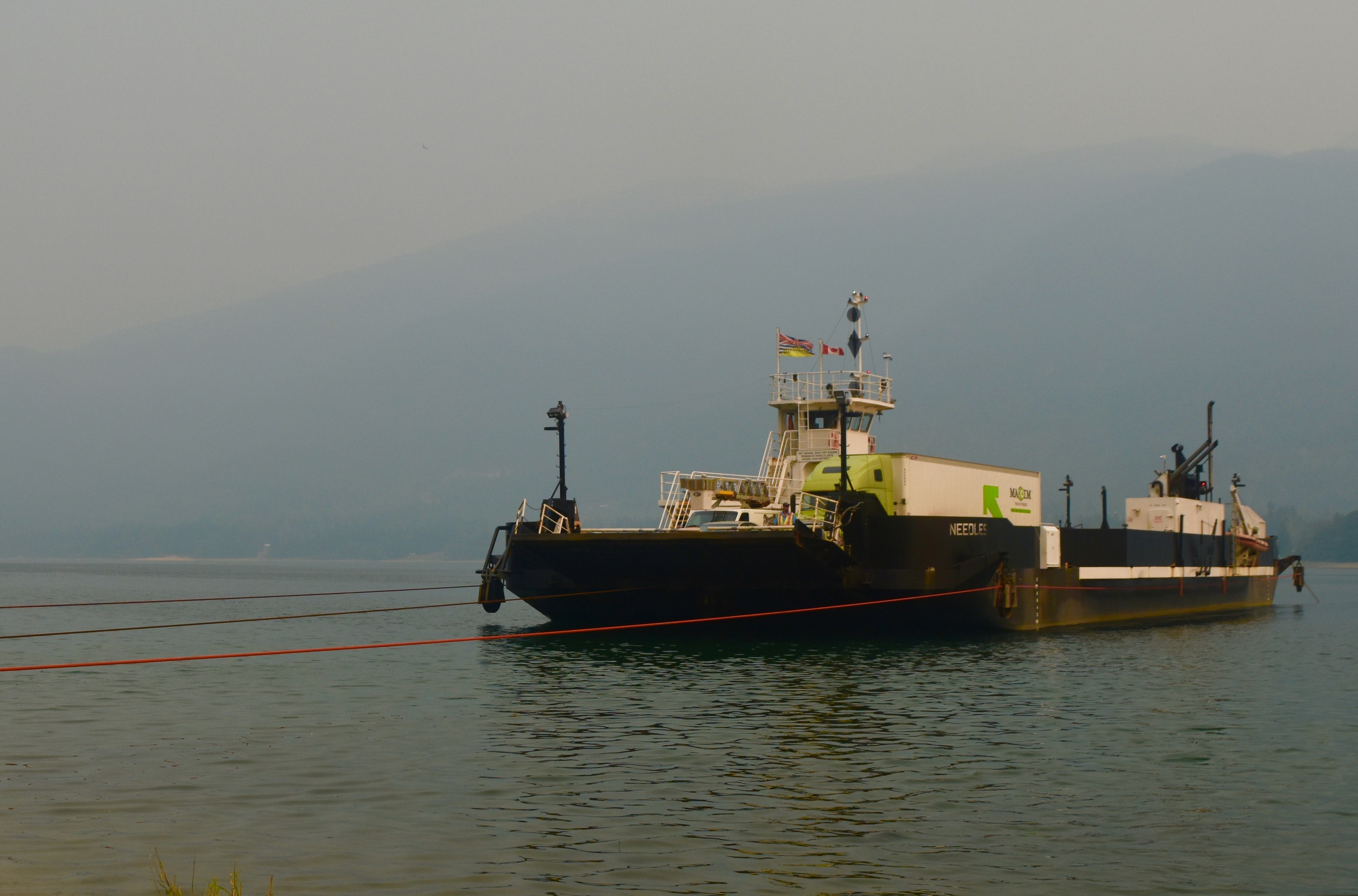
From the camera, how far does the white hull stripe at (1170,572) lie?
47781mm

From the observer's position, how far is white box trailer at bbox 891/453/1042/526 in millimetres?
38719

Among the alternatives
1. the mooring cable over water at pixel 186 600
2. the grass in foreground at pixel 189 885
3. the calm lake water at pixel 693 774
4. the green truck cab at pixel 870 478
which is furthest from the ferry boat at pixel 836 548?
the grass in foreground at pixel 189 885

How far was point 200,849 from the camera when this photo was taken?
13.7 m

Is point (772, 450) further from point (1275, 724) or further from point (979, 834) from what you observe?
point (979, 834)

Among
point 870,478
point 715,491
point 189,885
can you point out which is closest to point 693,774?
point 189,885

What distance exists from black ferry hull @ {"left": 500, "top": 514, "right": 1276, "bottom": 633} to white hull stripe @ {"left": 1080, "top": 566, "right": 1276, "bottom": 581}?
3831 mm

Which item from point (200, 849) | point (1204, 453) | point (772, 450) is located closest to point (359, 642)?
point (772, 450)

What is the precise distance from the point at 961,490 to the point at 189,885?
1258 inches

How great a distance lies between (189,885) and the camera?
482 inches

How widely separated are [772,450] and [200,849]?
3681cm

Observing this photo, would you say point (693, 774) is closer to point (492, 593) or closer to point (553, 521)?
point (553, 521)

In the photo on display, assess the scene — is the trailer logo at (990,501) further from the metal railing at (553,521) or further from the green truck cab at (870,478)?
the metal railing at (553,521)

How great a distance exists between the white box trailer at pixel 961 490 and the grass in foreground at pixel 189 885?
88.5 feet

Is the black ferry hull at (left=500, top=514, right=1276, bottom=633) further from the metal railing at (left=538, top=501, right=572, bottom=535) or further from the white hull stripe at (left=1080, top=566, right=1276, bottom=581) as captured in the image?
the white hull stripe at (left=1080, top=566, right=1276, bottom=581)
